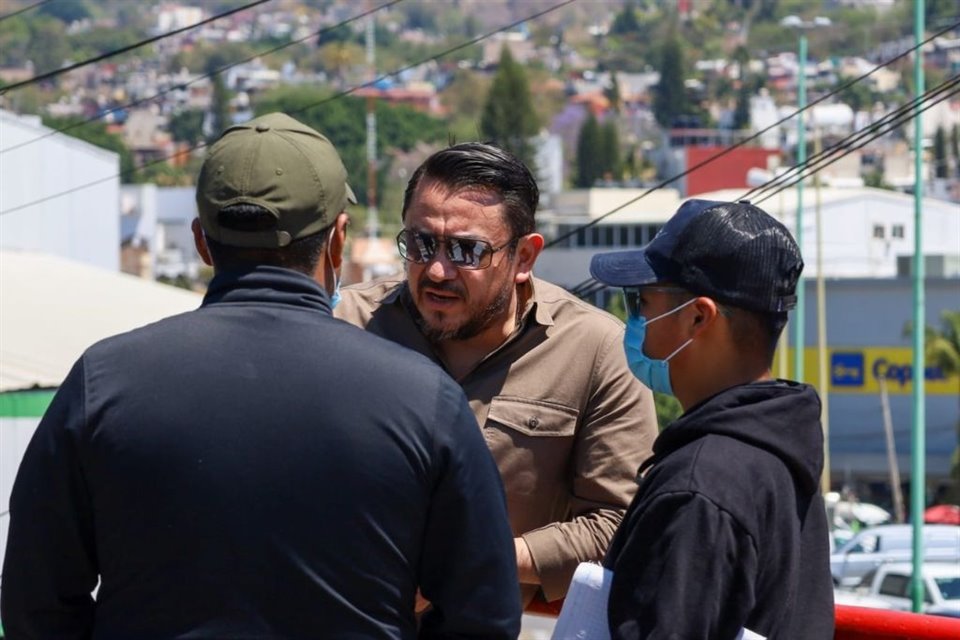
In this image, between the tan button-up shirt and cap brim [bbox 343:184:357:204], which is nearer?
cap brim [bbox 343:184:357:204]

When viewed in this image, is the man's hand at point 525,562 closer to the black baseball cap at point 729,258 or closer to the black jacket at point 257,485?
the black baseball cap at point 729,258

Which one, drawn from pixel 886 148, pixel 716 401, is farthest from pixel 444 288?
pixel 886 148

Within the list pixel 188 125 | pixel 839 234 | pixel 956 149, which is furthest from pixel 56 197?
pixel 188 125

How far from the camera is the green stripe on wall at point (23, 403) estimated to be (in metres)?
9.72

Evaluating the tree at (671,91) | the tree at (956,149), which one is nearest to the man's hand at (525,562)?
the tree at (956,149)

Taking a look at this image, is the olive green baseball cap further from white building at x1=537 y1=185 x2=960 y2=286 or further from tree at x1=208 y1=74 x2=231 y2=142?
tree at x1=208 y1=74 x2=231 y2=142

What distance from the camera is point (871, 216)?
5050 cm

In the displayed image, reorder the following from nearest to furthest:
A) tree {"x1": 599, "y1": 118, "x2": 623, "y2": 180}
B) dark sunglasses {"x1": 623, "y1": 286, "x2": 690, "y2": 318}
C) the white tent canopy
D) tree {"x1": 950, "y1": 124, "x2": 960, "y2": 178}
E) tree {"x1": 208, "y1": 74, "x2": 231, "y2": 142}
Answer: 1. dark sunglasses {"x1": 623, "y1": 286, "x2": 690, "y2": 318}
2. the white tent canopy
3. tree {"x1": 950, "y1": 124, "x2": 960, "y2": 178}
4. tree {"x1": 599, "y1": 118, "x2": 623, "y2": 180}
5. tree {"x1": 208, "y1": 74, "x2": 231, "y2": 142}

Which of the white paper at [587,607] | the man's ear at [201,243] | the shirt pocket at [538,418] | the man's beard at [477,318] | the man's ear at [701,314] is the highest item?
the man's ear at [201,243]

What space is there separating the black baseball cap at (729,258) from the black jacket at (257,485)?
453 millimetres

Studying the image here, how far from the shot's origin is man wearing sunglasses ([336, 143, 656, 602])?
3.26m

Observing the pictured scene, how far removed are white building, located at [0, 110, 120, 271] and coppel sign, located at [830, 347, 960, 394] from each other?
2806 centimetres

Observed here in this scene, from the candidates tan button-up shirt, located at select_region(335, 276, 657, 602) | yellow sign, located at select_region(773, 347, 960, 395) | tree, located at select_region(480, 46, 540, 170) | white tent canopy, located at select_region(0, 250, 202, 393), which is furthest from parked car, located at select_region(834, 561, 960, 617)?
→ tree, located at select_region(480, 46, 540, 170)

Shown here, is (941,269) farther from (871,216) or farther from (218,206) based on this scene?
(218,206)
